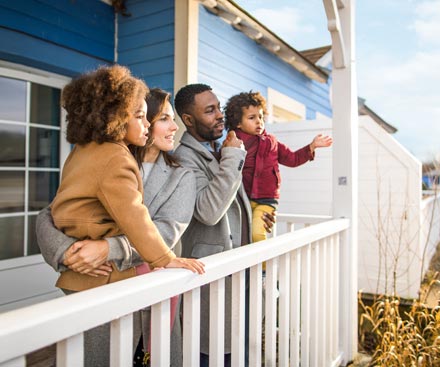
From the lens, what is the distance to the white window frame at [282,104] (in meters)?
4.82

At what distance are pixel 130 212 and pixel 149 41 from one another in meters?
2.55

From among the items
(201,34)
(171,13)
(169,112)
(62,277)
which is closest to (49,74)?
(171,13)

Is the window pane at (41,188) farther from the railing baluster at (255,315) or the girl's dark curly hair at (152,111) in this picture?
the railing baluster at (255,315)

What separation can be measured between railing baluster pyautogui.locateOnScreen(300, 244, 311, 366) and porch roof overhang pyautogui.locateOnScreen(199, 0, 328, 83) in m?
2.37

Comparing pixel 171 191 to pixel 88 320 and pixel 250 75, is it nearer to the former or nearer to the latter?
pixel 88 320

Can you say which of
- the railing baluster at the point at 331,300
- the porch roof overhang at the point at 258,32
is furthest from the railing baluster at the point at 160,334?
the porch roof overhang at the point at 258,32

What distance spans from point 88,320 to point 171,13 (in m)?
2.90

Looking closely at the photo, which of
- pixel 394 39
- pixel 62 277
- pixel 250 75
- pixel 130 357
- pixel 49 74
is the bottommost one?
pixel 130 357

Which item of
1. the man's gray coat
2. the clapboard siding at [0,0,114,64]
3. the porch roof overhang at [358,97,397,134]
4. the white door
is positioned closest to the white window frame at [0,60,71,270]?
the white door

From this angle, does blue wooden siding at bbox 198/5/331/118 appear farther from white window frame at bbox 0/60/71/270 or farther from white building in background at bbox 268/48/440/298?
white window frame at bbox 0/60/71/270

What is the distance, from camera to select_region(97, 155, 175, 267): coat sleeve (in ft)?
3.35

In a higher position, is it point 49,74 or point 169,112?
point 49,74

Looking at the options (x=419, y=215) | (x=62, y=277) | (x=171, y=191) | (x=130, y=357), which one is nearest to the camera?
(x=130, y=357)

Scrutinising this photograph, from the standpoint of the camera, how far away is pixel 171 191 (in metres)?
1.35
